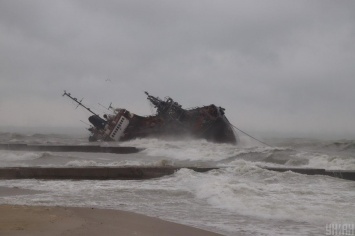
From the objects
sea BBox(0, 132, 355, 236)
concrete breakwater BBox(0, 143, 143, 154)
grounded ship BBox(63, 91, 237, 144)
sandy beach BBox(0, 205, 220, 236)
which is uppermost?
grounded ship BBox(63, 91, 237, 144)

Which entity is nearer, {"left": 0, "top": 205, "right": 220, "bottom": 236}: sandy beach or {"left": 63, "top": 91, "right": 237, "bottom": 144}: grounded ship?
{"left": 0, "top": 205, "right": 220, "bottom": 236}: sandy beach

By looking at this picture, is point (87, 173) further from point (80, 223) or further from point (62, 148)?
point (62, 148)

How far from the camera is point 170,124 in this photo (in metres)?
32.9

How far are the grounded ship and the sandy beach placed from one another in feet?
81.5

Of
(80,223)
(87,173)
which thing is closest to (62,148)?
(87,173)

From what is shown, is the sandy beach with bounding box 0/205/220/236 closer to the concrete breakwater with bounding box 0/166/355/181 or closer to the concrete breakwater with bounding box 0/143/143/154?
the concrete breakwater with bounding box 0/166/355/181

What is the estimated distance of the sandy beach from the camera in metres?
5.25

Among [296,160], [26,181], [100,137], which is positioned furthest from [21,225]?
[100,137]

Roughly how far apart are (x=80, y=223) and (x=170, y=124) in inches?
1070

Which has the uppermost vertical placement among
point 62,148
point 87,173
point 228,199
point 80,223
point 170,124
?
point 170,124

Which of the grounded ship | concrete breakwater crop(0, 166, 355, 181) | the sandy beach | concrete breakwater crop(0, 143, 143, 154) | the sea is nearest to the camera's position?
the sandy beach

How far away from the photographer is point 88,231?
5328 mm

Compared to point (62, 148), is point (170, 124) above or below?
above

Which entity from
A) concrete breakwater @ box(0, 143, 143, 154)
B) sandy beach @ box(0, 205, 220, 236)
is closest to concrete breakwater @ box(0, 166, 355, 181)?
sandy beach @ box(0, 205, 220, 236)
